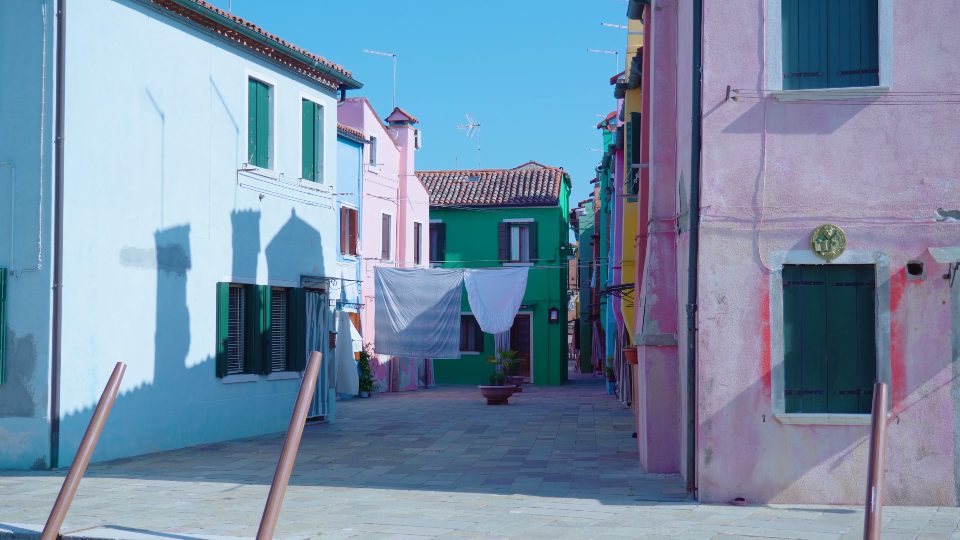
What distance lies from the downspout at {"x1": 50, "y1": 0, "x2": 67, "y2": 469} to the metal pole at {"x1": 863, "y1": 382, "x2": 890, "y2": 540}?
9.81m

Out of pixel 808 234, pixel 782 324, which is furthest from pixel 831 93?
pixel 782 324

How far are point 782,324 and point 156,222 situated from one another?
28.1ft

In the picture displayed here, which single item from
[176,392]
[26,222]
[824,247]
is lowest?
[176,392]

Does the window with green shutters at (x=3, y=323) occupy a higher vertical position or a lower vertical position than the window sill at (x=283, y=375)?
higher

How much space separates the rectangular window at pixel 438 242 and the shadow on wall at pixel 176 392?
744 inches

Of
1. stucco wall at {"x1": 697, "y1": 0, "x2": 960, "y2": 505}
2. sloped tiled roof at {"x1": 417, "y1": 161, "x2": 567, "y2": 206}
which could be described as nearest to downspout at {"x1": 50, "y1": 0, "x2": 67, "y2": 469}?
stucco wall at {"x1": 697, "y1": 0, "x2": 960, "y2": 505}

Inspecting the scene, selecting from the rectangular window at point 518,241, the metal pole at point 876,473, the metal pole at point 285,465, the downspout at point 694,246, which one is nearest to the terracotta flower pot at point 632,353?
the downspout at point 694,246

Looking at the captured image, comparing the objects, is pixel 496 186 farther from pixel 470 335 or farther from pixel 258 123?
pixel 258 123

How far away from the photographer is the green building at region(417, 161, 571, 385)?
34.4 m

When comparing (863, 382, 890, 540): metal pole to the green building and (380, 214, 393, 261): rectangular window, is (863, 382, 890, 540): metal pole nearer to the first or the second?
(380, 214, 393, 261): rectangular window

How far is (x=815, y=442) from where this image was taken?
377 inches

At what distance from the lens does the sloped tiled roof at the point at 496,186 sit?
35.3m

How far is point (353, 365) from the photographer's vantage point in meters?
21.2

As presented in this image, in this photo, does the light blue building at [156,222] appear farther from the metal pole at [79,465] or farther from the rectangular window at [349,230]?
the rectangular window at [349,230]
